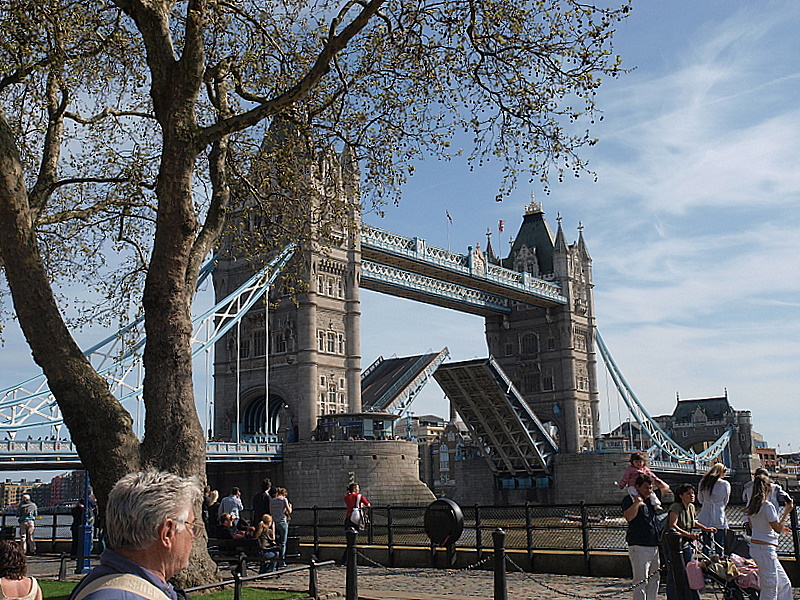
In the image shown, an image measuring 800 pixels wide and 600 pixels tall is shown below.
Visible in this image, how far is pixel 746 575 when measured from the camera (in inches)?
281

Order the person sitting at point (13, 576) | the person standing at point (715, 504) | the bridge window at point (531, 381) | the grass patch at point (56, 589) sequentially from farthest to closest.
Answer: the bridge window at point (531, 381) → the grass patch at point (56, 589) → the person standing at point (715, 504) → the person sitting at point (13, 576)

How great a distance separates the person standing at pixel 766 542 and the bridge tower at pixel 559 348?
59.6 meters

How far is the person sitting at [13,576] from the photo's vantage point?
460cm

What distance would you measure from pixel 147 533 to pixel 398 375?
168ft

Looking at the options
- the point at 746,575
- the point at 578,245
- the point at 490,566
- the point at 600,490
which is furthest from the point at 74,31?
the point at 578,245

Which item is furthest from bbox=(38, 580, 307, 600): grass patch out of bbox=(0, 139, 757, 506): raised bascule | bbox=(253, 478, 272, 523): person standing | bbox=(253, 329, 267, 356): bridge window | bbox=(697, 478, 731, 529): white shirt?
bbox=(253, 329, 267, 356): bridge window

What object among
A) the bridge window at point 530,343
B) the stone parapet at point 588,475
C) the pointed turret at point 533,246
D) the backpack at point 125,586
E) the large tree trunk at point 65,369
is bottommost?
the stone parapet at point 588,475

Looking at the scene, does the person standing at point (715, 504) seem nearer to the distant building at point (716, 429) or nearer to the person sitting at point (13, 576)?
the person sitting at point (13, 576)

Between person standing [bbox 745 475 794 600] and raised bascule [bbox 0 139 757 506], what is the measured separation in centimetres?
1906

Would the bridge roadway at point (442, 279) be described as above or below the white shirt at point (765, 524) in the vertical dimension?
above

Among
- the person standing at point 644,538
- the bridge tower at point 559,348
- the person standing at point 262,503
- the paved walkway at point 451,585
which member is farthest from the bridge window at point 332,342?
the person standing at point 644,538

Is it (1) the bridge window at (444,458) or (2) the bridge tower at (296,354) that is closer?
(2) the bridge tower at (296,354)

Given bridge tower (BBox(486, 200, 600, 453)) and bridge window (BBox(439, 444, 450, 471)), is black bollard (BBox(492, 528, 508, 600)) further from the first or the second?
bridge window (BBox(439, 444, 450, 471))

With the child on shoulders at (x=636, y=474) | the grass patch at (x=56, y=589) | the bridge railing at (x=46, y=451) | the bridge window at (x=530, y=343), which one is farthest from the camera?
the bridge window at (x=530, y=343)
